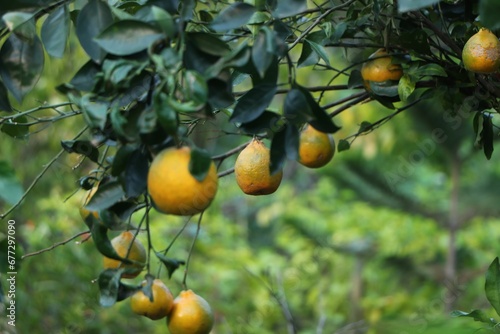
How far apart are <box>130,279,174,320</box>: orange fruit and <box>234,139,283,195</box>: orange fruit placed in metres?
0.12

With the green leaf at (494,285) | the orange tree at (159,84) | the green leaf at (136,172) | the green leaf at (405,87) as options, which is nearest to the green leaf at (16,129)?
the orange tree at (159,84)

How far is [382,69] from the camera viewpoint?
700mm

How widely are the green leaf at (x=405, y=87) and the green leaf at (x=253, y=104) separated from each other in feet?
0.61

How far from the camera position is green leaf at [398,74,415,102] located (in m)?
0.66

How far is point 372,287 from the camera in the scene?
3.03 m

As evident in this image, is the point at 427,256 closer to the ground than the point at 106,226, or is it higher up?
closer to the ground

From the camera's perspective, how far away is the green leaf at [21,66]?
537 mm

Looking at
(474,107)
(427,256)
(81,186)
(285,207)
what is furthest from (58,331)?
(474,107)

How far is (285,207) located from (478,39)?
7.34 ft

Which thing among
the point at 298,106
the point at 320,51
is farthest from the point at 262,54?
the point at 320,51

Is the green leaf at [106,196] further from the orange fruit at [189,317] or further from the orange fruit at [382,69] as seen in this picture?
the orange fruit at [382,69]

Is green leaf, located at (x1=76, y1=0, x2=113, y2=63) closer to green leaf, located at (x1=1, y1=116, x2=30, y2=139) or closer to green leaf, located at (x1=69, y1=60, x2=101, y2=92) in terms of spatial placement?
green leaf, located at (x1=69, y1=60, x2=101, y2=92)

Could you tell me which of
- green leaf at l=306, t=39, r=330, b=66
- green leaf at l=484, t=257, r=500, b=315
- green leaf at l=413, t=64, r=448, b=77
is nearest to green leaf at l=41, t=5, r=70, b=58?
green leaf at l=306, t=39, r=330, b=66

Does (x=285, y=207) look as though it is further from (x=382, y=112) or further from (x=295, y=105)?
(x=295, y=105)
